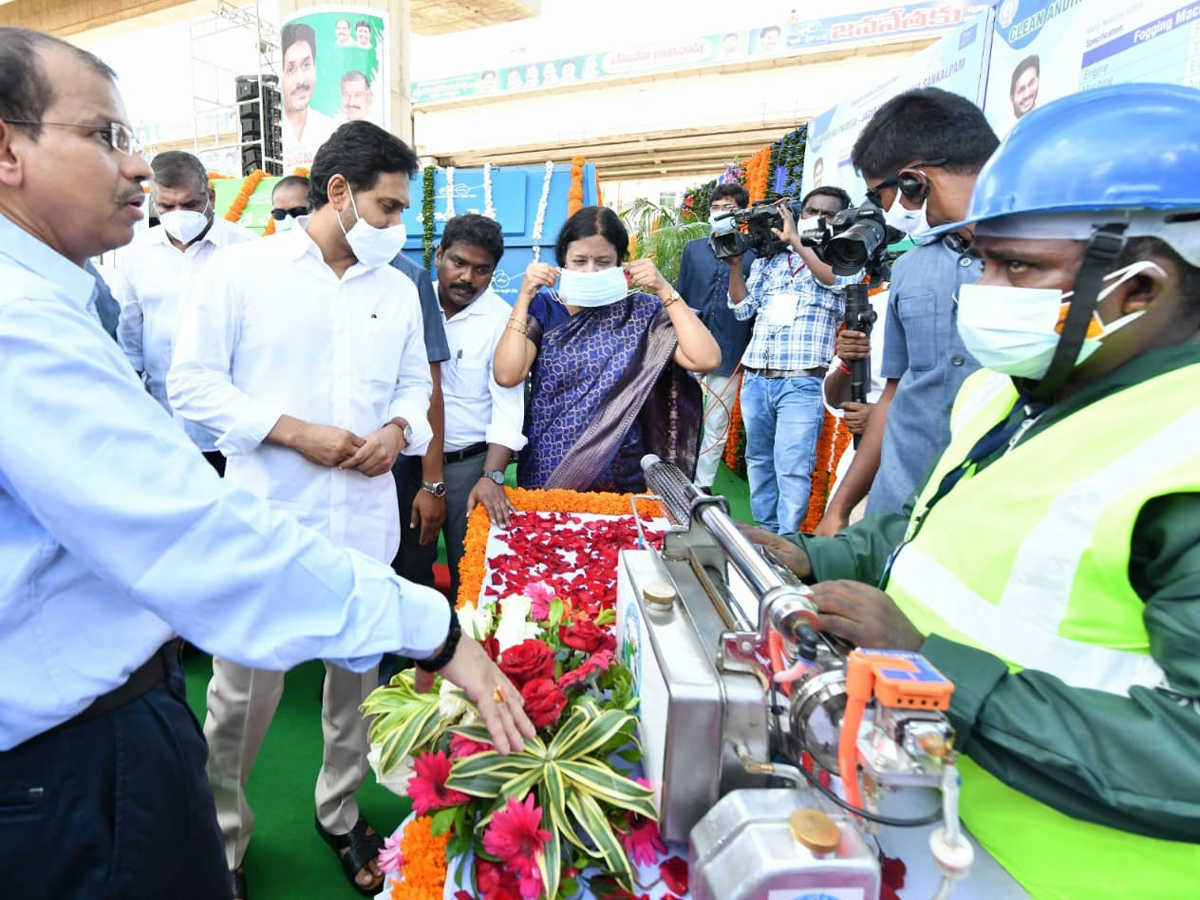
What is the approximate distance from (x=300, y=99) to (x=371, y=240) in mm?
6177

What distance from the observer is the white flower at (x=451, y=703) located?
43.1 inches

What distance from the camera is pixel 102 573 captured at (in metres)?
0.86

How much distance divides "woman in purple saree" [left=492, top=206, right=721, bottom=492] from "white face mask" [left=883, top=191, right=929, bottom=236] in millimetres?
750

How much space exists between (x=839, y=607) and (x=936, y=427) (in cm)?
142

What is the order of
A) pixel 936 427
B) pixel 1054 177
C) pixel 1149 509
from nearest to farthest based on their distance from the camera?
pixel 1149 509, pixel 1054 177, pixel 936 427

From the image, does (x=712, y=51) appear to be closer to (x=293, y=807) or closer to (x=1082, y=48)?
(x=1082, y=48)

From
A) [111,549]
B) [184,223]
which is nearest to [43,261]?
[111,549]

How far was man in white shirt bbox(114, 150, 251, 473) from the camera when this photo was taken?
10.5 ft

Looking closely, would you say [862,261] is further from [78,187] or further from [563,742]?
[78,187]

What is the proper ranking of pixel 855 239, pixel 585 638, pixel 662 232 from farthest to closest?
pixel 662 232 → pixel 855 239 → pixel 585 638

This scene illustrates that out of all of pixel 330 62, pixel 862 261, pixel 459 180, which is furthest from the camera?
pixel 330 62

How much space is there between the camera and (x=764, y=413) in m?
4.52

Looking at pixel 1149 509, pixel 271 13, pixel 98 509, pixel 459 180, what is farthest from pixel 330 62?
pixel 271 13

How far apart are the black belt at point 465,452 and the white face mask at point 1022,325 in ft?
7.70
